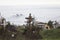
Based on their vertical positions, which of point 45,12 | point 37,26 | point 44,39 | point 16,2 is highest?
point 16,2

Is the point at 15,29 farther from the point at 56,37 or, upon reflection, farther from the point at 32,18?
the point at 56,37

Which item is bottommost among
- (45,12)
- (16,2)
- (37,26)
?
(37,26)

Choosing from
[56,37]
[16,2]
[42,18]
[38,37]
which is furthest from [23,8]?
[56,37]

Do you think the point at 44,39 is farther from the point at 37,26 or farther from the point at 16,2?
the point at 16,2

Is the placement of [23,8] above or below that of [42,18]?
above

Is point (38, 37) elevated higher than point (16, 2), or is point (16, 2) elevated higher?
point (16, 2)

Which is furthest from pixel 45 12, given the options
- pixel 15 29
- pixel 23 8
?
pixel 15 29

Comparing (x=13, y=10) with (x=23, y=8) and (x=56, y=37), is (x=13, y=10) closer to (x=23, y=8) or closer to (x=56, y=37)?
(x=23, y=8)
